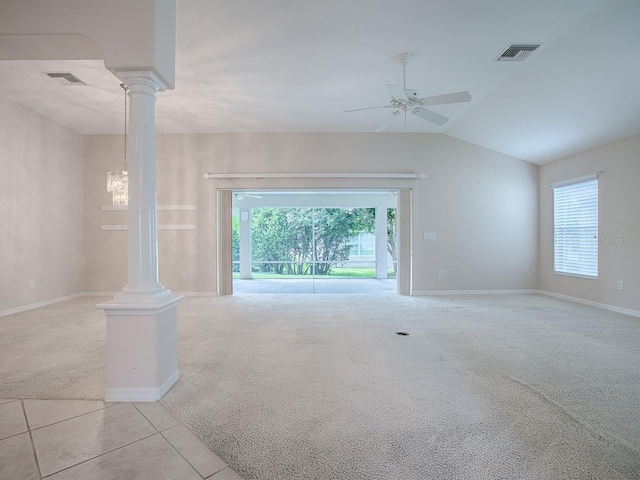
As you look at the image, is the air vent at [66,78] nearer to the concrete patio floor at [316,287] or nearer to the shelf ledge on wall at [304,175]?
the shelf ledge on wall at [304,175]

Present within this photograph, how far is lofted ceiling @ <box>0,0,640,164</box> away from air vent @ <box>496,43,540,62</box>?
0.29 feet

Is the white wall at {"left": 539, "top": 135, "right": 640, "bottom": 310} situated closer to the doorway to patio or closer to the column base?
the doorway to patio

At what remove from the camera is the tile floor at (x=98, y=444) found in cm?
143

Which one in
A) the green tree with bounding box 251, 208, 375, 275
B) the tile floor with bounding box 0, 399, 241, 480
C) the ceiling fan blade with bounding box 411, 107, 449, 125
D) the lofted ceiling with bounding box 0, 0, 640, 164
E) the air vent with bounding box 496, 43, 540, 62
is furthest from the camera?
the green tree with bounding box 251, 208, 375, 275

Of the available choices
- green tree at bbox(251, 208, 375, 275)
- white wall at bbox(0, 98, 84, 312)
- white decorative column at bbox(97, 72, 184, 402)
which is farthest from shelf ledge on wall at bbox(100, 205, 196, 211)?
white decorative column at bbox(97, 72, 184, 402)

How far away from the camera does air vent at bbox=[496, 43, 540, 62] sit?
10.8 feet

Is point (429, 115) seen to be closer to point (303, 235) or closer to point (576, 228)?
point (576, 228)

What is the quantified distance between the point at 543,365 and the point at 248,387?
2.52 meters

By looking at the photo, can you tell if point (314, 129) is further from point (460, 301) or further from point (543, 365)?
point (543, 365)

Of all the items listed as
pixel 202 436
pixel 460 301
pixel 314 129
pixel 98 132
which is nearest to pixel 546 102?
pixel 460 301

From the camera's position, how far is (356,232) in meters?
9.00

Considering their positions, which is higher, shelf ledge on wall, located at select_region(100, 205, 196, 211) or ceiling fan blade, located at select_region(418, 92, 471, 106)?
ceiling fan blade, located at select_region(418, 92, 471, 106)

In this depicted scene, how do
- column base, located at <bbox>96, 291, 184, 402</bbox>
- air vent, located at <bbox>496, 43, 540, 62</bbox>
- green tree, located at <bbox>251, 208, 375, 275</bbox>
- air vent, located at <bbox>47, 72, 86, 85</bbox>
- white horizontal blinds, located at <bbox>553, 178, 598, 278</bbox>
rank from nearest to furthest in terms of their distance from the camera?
column base, located at <bbox>96, 291, 184, 402</bbox>, air vent, located at <bbox>496, 43, 540, 62</bbox>, air vent, located at <bbox>47, 72, 86, 85</bbox>, white horizontal blinds, located at <bbox>553, 178, 598, 278</bbox>, green tree, located at <bbox>251, 208, 375, 275</bbox>

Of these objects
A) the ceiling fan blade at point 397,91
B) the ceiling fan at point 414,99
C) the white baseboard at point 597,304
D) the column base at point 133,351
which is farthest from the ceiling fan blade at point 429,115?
the white baseboard at point 597,304
